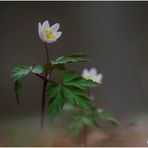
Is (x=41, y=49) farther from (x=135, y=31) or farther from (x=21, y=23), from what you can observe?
(x=135, y=31)

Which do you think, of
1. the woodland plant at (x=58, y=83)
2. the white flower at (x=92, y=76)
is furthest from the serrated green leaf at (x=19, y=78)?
the white flower at (x=92, y=76)

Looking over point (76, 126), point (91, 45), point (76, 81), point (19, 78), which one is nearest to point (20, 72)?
point (19, 78)

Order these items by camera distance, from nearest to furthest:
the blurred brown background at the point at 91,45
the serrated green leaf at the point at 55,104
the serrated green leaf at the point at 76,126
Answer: the serrated green leaf at the point at 55,104 → the serrated green leaf at the point at 76,126 → the blurred brown background at the point at 91,45

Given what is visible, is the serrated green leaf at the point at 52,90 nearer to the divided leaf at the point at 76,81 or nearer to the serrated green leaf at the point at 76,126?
the divided leaf at the point at 76,81

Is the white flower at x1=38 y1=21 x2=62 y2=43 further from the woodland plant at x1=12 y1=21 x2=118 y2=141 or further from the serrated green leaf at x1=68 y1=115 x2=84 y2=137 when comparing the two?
the serrated green leaf at x1=68 y1=115 x2=84 y2=137

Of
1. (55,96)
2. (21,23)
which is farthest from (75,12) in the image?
(55,96)

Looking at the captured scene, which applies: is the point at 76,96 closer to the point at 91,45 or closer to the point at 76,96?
the point at 76,96

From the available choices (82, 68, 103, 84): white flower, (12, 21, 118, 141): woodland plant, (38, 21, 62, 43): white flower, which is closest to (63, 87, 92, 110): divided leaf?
(12, 21, 118, 141): woodland plant
